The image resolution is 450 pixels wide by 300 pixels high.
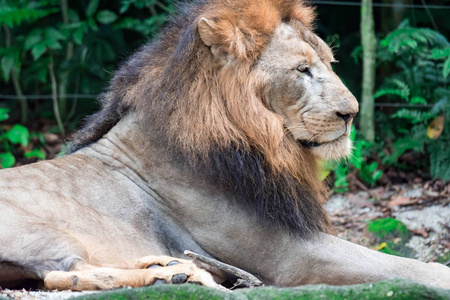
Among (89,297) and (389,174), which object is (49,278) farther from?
(389,174)

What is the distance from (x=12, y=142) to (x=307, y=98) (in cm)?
442

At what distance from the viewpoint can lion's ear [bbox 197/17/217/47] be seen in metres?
3.44

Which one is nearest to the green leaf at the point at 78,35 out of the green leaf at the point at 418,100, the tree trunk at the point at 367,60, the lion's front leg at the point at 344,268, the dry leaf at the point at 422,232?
the tree trunk at the point at 367,60

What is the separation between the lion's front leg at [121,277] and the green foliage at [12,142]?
3765mm

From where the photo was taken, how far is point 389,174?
20.5 ft

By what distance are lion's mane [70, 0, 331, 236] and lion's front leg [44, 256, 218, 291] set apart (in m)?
0.70

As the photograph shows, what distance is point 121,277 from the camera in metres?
2.77

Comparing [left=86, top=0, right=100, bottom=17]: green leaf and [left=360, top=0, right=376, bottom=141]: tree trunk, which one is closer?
[left=360, top=0, right=376, bottom=141]: tree trunk

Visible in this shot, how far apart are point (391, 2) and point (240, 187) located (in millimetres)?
4659

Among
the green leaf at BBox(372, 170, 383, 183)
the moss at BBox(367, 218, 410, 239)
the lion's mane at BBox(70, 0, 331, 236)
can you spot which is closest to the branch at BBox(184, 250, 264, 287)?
the lion's mane at BBox(70, 0, 331, 236)

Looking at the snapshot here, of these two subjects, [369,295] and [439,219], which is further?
[439,219]

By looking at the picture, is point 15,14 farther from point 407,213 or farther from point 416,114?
point 407,213

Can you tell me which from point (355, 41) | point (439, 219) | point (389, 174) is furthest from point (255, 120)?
point (355, 41)

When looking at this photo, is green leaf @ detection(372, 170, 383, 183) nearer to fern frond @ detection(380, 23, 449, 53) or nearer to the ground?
the ground
